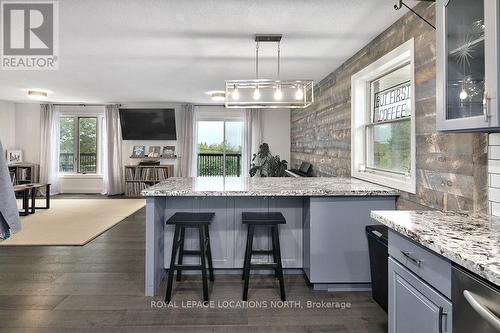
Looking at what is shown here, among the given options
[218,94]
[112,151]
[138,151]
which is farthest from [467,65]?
[112,151]

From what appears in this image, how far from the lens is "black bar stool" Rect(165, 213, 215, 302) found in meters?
2.57

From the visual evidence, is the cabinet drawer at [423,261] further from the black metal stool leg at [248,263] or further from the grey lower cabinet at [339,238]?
the black metal stool leg at [248,263]

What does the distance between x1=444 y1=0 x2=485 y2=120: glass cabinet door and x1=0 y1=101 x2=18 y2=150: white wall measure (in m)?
9.49

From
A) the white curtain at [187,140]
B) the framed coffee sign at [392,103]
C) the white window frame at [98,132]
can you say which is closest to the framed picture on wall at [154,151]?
the white curtain at [187,140]

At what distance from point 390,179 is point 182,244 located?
1959 millimetres

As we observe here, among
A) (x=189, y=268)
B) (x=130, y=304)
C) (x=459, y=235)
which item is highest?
(x=459, y=235)

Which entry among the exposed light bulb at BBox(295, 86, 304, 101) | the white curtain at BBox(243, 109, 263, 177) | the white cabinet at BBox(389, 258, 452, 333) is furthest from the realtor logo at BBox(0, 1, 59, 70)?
the white curtain at BBox(243, 109, 263, 177)

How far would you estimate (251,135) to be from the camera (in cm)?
832

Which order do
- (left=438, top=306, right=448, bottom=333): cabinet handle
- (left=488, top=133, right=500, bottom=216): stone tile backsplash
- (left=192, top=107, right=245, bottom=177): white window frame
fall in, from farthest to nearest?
(left=192, top=107, right=245, bottom=177): white window frame
(left=488, top=133, right=500, bottom=216): stone tile backsplash
(left=438, top=306, right=448, bottom=333): cabinet handle

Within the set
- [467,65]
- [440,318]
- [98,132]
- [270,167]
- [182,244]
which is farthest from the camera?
[98,132]

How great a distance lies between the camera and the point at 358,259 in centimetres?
276

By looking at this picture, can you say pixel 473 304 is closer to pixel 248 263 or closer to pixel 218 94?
pixel 248 263

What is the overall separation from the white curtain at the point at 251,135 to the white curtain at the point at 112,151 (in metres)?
3.21

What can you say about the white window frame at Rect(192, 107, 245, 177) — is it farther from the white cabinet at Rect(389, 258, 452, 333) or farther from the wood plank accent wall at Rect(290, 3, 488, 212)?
the white cabinet at Rect(389, 258, 452, 333)
